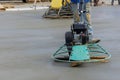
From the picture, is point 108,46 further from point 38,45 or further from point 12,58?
point 12,58

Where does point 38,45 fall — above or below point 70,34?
below

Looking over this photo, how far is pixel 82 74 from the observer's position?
21.2 ft

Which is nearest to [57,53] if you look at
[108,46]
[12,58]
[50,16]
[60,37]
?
[12,58]

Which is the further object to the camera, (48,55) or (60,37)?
(60,37)

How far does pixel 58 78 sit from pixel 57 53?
1854 millimetres

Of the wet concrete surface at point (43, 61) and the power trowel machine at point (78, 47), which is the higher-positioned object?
the power trowel machine at point (78, 47)

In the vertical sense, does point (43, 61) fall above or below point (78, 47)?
below

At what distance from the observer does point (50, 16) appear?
702 inches

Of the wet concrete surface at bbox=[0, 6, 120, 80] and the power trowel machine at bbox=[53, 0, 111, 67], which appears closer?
the wet concrete surface at bbox=[0, 6, 120, 80]

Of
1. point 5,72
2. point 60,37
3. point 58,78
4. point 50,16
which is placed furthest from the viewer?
point 50,16

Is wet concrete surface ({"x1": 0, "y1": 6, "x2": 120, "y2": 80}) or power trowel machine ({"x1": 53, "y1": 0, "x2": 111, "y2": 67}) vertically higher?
power trowel machine ({"x1": 53, "y1": 0, "x2": 111, "y2": 67})

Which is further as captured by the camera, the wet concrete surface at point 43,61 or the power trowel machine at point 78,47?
the power trowel machine at point 78,47

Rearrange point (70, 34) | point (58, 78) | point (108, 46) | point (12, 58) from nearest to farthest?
1. point (58, 78)
2. point (70, 34)
3. point (12, 58)
4. point (108, 46)

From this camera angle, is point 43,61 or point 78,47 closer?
point 78,47
